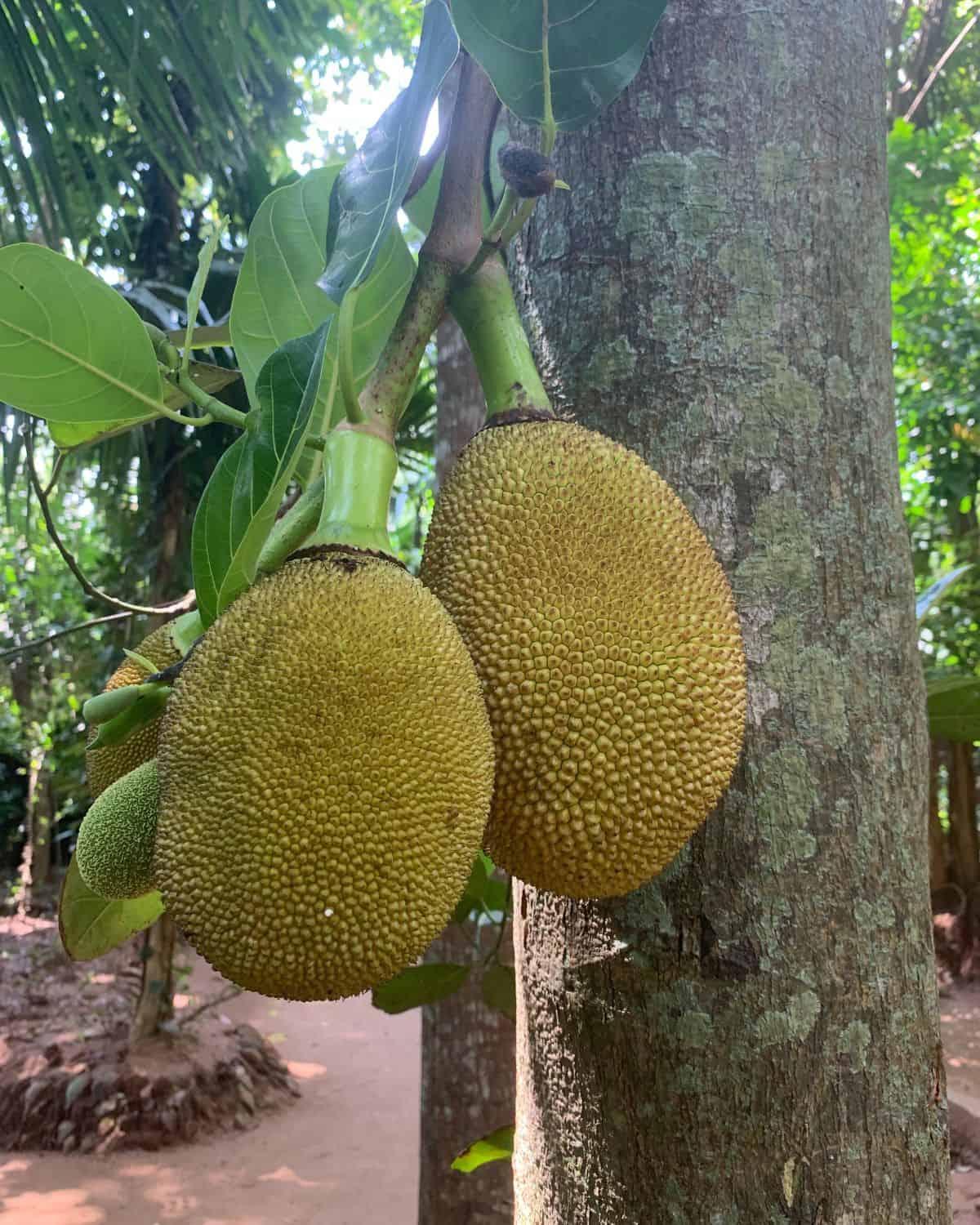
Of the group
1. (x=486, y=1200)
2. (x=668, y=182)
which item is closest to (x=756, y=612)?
(x=668, y=182)

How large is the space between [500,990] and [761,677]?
57cm

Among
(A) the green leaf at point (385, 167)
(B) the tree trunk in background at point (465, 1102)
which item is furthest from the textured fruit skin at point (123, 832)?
(B) the tree trunk in background at point (465, 1102)

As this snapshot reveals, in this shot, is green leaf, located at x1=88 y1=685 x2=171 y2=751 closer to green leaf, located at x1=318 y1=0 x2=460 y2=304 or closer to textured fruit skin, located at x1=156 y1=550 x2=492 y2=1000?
textured fruit skin, located at x1=156 y1=550 x2=492 y2=1000

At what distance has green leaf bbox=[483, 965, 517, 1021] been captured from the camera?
963 millimetres

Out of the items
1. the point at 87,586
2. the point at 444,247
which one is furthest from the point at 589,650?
the point at 87,586

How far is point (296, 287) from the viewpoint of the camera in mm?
601

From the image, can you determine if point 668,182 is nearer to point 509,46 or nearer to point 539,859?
point 509,46

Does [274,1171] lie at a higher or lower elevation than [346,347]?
lower

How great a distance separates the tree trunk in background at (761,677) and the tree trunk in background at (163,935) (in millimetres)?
3198

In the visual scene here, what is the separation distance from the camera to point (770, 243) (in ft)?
1.91

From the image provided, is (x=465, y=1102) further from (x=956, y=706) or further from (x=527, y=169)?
(x=527, y=169)

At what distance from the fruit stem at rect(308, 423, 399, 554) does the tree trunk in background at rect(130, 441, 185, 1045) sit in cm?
323

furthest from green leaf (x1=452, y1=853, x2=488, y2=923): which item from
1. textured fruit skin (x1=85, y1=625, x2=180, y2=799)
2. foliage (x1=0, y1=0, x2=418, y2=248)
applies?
foliage (x1=0, y1=0, x2=418, y2=248)

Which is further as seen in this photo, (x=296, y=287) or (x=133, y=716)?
(x=296, y=287)
